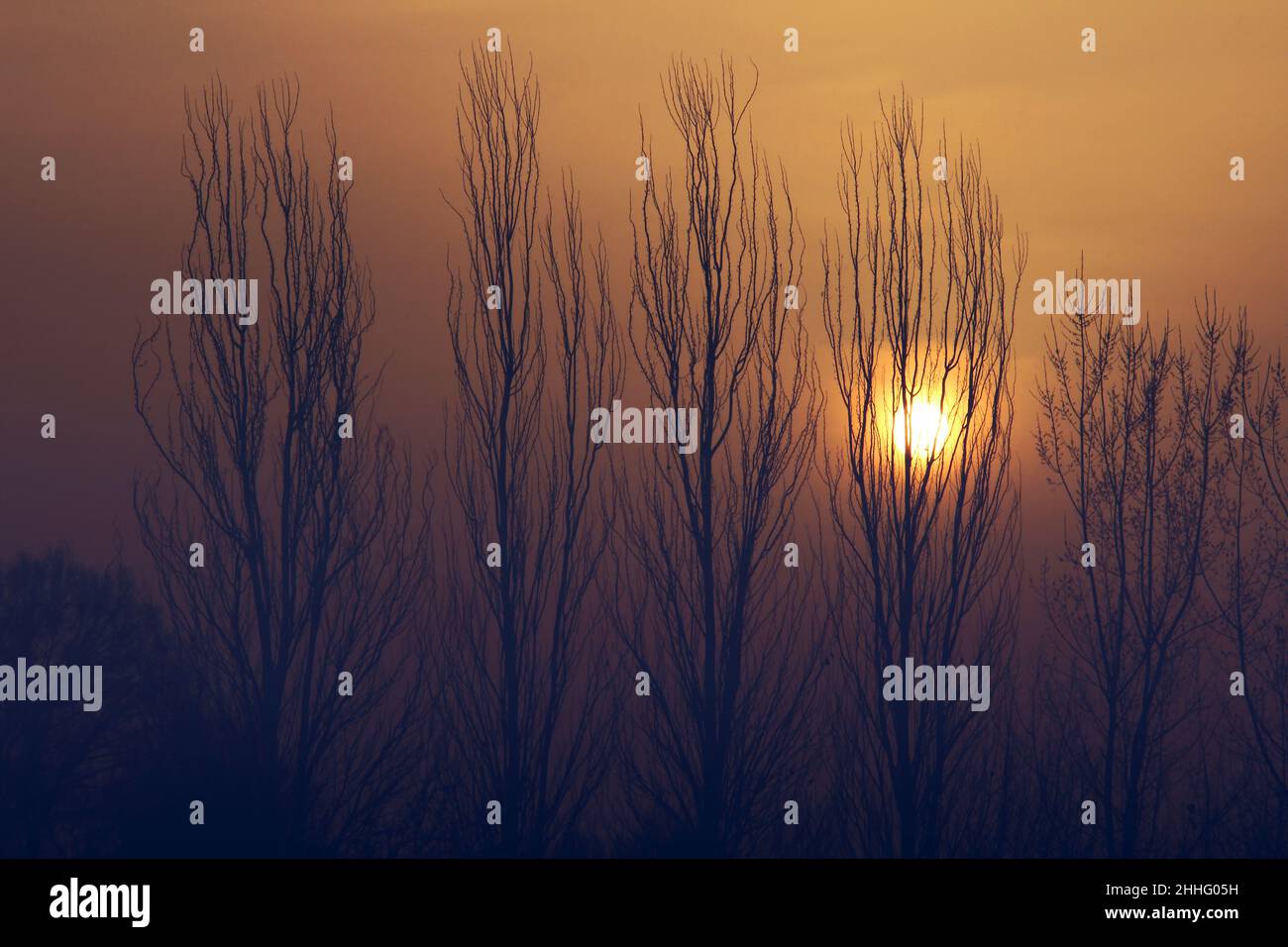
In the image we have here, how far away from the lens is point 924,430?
497 inches

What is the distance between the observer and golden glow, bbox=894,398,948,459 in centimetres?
1259

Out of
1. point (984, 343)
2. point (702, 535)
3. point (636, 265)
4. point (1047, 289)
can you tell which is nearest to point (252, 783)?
point (702, 535)

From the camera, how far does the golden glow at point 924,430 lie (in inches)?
496

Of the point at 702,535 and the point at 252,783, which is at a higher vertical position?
the point at 702,535

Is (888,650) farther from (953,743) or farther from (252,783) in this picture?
(252,783)
